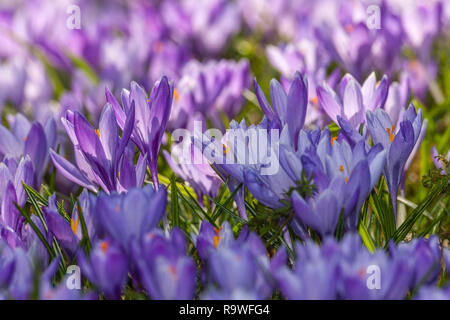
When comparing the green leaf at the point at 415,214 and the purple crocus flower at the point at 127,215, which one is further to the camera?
the green leaf at the point at 415,214

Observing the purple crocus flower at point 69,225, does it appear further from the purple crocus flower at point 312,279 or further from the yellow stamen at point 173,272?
the purple crocus flower at point 312,279

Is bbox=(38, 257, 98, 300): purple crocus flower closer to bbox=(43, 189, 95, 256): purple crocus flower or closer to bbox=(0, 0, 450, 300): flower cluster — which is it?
bbox=(0, 0, 450, 300): flower cluster

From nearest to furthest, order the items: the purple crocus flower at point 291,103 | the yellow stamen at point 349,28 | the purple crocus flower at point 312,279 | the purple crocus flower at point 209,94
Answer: the purple crocus flower at point 312,279 < the purple crocus flower at point 291,103 < the purple crocus flower at point 209,94 < the yellow stamen at point 349,28

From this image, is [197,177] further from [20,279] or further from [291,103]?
[20,279]

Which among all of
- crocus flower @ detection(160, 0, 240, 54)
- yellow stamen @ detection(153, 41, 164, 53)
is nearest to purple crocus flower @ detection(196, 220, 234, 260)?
yellow stamen @ detection(153, 41, 164, 53)

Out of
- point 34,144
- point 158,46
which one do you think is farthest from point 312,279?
point 158,46

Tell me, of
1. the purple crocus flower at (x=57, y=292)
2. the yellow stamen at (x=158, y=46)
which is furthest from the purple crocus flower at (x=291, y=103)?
the yellow stamen at (x=158, y=46)
